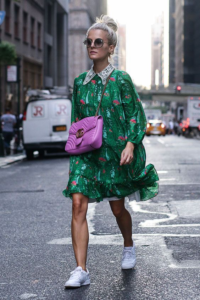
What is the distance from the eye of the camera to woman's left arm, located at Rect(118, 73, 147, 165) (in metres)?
4.86

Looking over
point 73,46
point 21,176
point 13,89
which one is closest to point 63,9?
point 13,89

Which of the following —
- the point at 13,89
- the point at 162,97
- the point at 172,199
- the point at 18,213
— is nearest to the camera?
the point at 18,213

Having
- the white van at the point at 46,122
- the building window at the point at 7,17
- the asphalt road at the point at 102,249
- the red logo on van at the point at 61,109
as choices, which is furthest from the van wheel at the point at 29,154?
the building window at the point at 7,17

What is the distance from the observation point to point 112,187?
4.86 meters

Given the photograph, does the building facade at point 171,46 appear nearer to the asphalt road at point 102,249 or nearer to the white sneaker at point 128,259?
the asphalt road at point 102,249

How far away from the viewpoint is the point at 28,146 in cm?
2278

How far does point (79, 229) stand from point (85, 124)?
729 mm

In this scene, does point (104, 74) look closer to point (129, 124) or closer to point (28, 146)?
point (129, 124)

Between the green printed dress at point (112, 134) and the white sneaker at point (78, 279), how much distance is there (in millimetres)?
521

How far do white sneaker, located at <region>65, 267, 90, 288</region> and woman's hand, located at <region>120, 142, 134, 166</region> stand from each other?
2.58 ft

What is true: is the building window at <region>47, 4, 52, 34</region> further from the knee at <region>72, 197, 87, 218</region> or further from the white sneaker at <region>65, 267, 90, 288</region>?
the white sneaker at <region>65, 267, 90, 288</region>

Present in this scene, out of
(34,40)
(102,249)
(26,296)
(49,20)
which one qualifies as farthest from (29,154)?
(49,20)

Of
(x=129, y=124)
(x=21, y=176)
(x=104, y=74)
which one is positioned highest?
(x=104, y=74)

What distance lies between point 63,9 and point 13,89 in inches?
904
